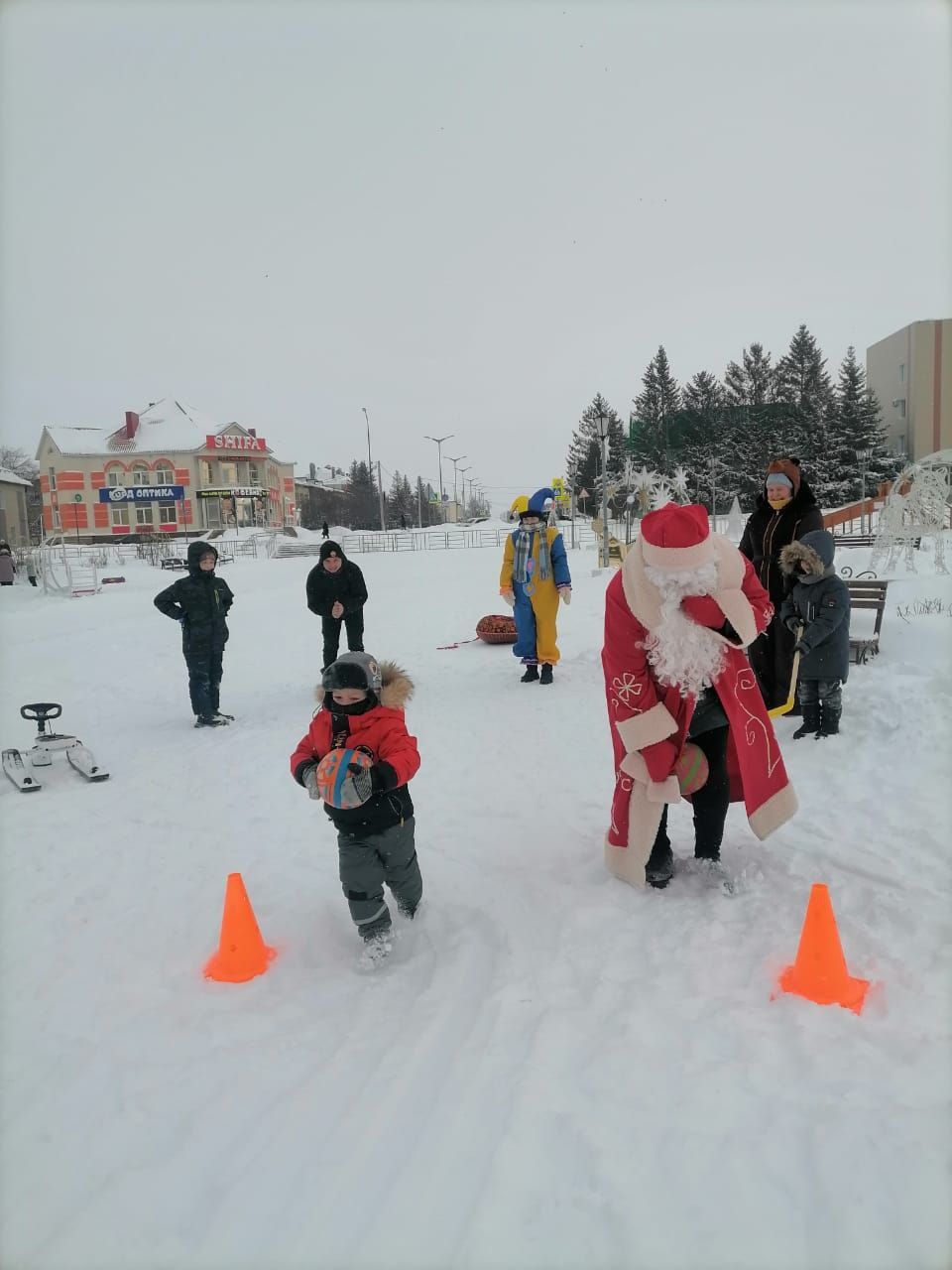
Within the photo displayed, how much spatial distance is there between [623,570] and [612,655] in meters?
0.41

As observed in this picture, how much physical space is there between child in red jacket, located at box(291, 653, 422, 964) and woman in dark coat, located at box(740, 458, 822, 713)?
10.0ft

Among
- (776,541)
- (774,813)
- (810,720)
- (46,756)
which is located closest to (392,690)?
(774,813)

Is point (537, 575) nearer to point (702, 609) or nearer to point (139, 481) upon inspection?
point (702, 609)

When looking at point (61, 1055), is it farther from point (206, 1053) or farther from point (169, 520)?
point (169, 520)

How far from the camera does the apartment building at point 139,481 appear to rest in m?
61.1

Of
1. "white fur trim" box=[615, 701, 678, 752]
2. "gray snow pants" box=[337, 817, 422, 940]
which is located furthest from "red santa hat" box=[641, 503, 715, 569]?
"gray snow pants" box=[337, 817, 422, 940]

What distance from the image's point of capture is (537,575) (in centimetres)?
870

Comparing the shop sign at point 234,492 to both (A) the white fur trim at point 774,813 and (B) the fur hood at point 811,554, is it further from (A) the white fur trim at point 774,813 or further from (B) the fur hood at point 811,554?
(A) the white fur trim at point 774,813

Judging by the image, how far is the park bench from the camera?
7.29 m

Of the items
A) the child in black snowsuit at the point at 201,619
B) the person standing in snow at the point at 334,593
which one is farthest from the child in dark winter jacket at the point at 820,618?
the child in black snowsuit at the point at 201,619

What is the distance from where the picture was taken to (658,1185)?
2.16 meters

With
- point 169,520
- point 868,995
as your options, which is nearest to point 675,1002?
point 868,995

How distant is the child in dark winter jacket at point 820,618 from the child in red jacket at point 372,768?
3478 millimetres

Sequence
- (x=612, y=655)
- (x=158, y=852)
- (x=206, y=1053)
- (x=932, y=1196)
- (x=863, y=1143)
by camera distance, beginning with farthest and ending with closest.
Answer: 1. (x=158, y=852)
2. (x=612, y=655)
3. (x=206, y=1053)
4. (x=863, y=1143)
5. (x=932, y=1196)
